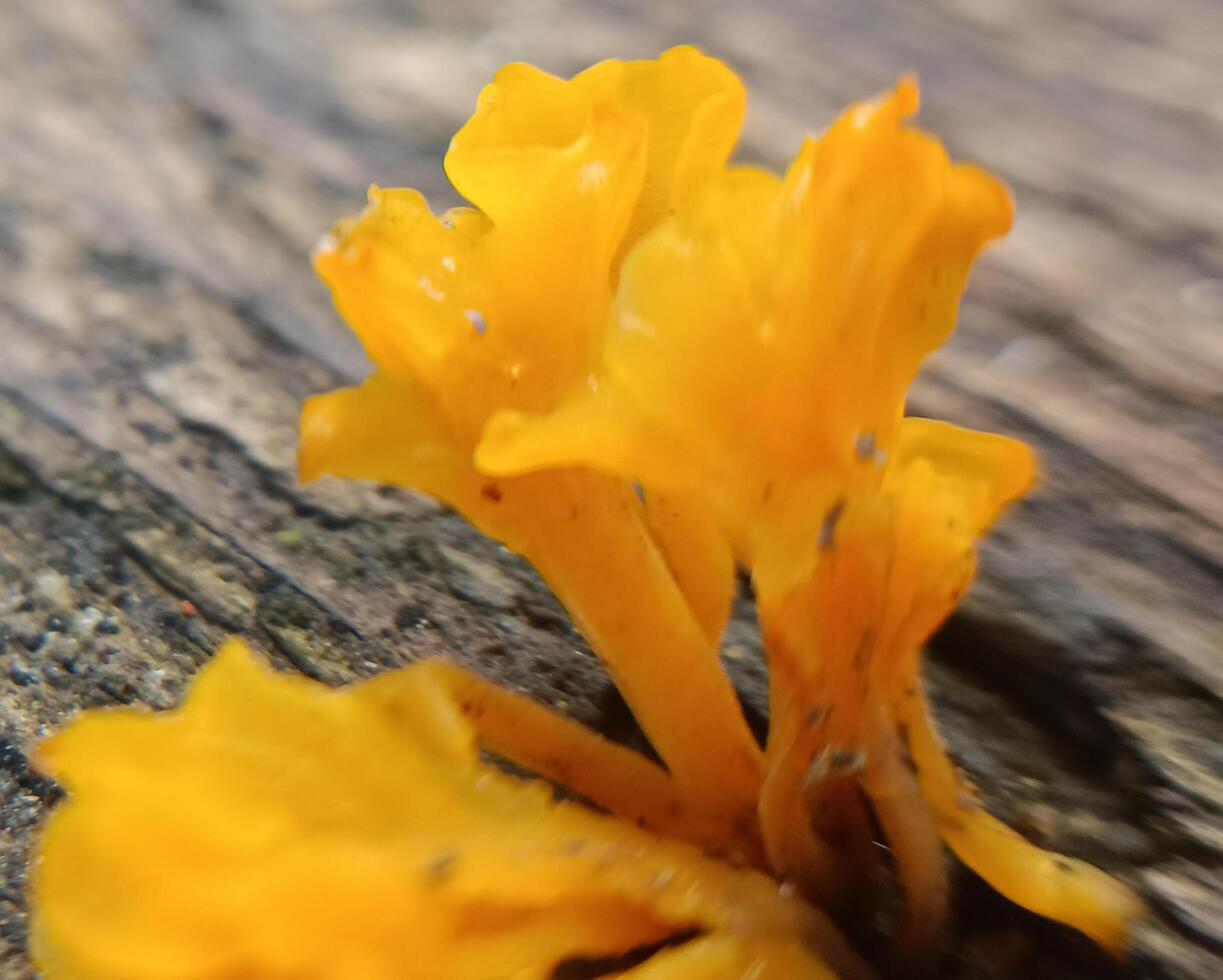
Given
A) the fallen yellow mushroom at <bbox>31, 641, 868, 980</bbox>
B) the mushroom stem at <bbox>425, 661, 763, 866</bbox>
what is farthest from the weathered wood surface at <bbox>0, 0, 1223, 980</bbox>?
the fallen yellow mushroom at <bbox>31, 641, 868, 980</bbox>

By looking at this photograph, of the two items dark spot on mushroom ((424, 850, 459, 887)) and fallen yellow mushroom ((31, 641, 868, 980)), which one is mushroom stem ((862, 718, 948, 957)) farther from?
dark spot on mushroom ((424, 850, 459, 887))

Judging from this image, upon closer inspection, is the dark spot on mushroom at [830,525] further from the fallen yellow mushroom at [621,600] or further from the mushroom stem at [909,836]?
the mushroom stem at [909,836]

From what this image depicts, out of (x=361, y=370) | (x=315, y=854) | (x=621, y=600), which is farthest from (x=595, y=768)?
(x=361, y=370)

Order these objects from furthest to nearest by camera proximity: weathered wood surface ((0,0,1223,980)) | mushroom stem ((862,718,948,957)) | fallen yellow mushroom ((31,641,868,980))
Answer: weathered wood surface ((0,0,1223,980)) < mushroom stem ((862,718,948,957)) < fallen yellow mushroom ((31,641,868,980))

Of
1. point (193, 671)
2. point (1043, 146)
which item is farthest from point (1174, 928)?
point (1043, 146)

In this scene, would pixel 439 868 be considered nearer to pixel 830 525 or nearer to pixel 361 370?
pixel 830 525

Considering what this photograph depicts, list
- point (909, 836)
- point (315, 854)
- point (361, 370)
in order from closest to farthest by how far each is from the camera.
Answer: point (315, 854) → point (909, 836) → point (361, 370)

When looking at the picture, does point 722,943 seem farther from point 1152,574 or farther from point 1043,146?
point 1043,146
